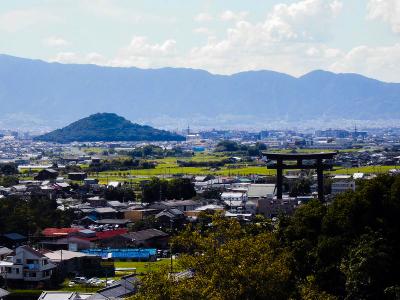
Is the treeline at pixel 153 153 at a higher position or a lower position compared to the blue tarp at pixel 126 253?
higher

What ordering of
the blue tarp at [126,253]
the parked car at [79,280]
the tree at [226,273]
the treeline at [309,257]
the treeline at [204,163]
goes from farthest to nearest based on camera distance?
the treeline at [204,163] < the blue tarp at [126,253] < the parked car at [79,280] < the treeline at [309,257] < the tree at [226,273]

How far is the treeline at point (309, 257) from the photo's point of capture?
43.3ft

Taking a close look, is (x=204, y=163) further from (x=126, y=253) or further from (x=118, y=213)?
(x=126, y=253)

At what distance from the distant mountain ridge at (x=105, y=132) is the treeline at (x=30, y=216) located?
9466 cm

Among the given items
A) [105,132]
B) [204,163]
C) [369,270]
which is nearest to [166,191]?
[204,163]

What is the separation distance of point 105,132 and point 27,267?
110m

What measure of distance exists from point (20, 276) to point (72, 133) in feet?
368

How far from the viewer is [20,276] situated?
24.4 meters

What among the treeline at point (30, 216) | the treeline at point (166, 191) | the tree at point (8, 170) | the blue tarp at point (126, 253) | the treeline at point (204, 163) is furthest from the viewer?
the treeline at point (204, 163)

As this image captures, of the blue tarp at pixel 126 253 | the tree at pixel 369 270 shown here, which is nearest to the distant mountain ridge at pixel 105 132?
the blue tarp at pixel 126 253

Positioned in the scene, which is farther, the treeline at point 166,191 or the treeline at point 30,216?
the treeline at point 166,191

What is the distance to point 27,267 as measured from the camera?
24.2m

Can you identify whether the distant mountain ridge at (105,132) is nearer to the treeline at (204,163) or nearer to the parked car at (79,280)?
the treeline at (204,163)

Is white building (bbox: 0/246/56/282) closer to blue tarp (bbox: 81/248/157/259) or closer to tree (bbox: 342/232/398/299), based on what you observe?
blue tarp (bbox: 81/248/157/259)
